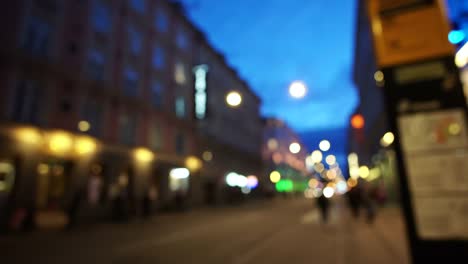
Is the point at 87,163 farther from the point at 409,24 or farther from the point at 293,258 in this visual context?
the point at 409,24

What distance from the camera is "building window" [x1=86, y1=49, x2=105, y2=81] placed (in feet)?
62.5

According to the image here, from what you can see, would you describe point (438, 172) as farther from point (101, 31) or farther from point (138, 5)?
point (138, 5)

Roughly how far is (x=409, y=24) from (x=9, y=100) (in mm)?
17213

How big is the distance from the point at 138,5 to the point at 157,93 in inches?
286

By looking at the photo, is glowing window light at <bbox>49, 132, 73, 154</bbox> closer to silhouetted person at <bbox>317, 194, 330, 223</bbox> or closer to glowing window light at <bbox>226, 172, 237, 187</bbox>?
silhouetted person at <bbox>317, 194, 330, 223</bbox>

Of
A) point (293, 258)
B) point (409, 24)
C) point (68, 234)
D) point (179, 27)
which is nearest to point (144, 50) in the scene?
point (179, 27)

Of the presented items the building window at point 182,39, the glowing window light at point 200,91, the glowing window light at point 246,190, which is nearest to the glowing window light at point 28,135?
the glowing window light at point 200,91

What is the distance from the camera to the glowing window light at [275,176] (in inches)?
2373

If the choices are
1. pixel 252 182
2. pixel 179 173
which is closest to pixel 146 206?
pixel 179 173

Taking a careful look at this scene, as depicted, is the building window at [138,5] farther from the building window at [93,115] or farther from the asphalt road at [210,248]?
the asphalt road at [210,248]

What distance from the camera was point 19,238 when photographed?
37.6 feet

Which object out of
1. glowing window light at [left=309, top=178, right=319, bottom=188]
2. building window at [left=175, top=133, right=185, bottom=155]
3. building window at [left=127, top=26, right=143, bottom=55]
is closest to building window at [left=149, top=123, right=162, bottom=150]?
building window at [left=175, top=133, right=185, bottom=155]

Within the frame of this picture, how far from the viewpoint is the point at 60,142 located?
1644cm

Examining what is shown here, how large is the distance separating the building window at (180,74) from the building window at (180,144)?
5231 millimetres
